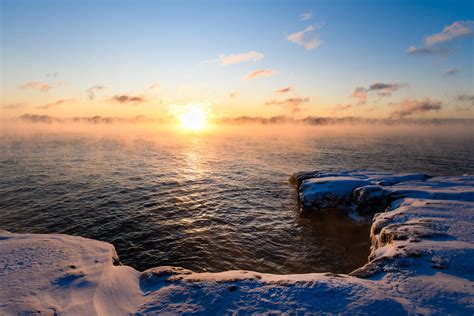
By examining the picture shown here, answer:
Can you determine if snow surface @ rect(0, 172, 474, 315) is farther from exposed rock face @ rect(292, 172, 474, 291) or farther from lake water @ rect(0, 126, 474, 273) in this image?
lake water @ rect(0, 126, 474, 273)

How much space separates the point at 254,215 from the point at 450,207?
55.9 ft

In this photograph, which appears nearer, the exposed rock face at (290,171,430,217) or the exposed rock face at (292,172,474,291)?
the exposed rock face at (292,172,474,291)

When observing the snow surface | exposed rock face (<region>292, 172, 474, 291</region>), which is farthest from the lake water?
the snow surface

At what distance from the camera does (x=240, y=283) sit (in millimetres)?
11250

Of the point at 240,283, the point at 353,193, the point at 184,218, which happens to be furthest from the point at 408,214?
the point at 184,218

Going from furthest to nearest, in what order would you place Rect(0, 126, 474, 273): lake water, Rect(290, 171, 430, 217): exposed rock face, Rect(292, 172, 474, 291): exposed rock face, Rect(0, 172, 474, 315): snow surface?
Rect(290, 171, 430, 217): exposed rock face
Rect(0, 126, 474, 273): lake water
Rect(292, 172, 474, 291): exposed rock face
Rect(0, 172, 474, 315): snow surface

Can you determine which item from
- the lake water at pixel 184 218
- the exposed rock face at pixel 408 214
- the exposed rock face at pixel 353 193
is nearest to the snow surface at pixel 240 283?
the exposed rock face at pixel 408 214

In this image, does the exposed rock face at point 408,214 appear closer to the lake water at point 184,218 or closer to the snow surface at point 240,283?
the snow surface at point 240,283

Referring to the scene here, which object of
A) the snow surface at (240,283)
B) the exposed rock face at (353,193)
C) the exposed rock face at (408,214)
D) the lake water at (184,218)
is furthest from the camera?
the exposed rock face at (353,193)

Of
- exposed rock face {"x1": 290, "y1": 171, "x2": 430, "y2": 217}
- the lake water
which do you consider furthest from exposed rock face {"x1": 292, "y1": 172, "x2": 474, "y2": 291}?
the lake water

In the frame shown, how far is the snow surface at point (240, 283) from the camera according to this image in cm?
954

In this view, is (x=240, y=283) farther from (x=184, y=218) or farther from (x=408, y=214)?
(x=184, y=218)

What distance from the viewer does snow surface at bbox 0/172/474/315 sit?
954 cm

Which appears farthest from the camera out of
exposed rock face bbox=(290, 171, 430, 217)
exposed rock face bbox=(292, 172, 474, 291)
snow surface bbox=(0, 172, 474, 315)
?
exposed rock face bbox=(290, 171, 430, 217)
